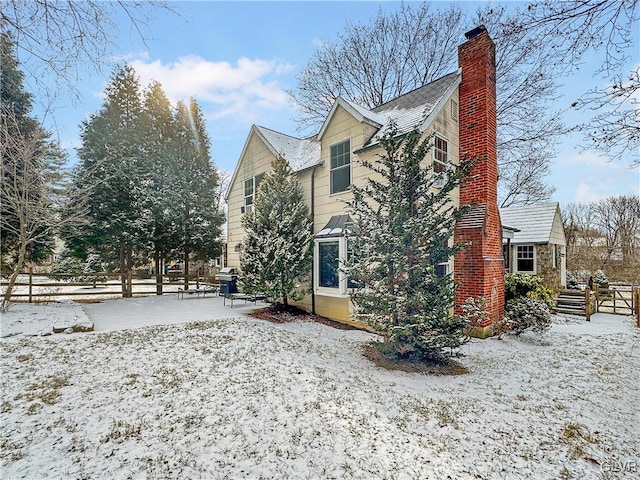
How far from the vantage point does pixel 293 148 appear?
14.0 m

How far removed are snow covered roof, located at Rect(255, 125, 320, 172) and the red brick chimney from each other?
4.96m

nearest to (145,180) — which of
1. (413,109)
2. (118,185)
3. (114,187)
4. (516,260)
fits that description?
(118,185)

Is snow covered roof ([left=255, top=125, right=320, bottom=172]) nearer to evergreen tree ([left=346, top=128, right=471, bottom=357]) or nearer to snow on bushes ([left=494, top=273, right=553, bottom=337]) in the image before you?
evergreen tree ([left=346, top=128, right=471, bottom=357])

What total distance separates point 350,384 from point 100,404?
354 cm

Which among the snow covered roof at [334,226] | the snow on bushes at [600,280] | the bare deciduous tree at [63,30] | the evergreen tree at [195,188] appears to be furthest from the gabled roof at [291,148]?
the snow on bushes at [600,280]

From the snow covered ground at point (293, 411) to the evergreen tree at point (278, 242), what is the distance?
2862 millimetres

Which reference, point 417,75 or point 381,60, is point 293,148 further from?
point 417,75

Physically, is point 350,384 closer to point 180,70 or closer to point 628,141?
point 628,141

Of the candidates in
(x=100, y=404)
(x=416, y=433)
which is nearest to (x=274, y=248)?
(x=100, y=404)

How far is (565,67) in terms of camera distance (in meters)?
3.64

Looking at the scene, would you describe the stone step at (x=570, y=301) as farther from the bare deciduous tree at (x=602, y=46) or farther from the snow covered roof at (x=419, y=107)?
the bare deciduous tree at (x=602, y=46)

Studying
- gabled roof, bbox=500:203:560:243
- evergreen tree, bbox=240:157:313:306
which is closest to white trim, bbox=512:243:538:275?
gabled roof, bbox=500:203:560:243

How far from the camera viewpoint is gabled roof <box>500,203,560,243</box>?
1627 centimetres

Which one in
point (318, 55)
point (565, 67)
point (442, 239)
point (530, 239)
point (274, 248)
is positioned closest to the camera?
point (565, 67)
